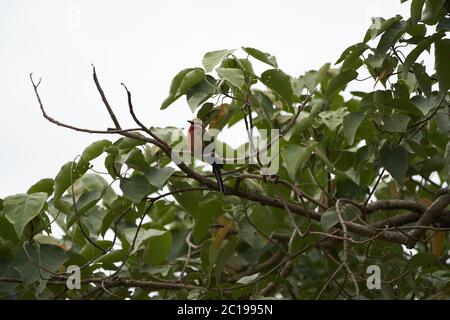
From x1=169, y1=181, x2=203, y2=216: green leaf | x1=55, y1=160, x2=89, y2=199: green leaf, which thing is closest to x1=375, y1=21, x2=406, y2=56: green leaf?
x1=169, y1=181, x2=203, y2=216: green leaf

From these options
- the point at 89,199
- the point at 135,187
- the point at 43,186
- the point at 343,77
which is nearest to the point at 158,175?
the point at 135,187

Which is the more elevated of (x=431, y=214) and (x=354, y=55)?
(x=354, y=55)

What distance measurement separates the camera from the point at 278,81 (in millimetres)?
1381

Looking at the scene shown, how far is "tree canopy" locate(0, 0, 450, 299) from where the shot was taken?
51.3 inches

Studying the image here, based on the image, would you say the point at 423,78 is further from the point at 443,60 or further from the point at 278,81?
the point at 278,81

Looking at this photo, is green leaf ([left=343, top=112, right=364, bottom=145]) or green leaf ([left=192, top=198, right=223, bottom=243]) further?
green leaf ([left=192, top=198, right=223, bottom=243])

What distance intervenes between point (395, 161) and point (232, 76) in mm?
371

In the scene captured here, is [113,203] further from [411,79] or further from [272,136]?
[411,79]

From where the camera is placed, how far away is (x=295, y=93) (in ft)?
5.65

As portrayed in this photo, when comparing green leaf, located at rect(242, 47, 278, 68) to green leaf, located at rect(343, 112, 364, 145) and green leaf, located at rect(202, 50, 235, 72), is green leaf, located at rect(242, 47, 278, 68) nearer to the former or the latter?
green leaf, located at rect(202, 50, 235, 72)

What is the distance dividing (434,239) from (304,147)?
0.43m

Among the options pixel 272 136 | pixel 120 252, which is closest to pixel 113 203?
pixel 120 252

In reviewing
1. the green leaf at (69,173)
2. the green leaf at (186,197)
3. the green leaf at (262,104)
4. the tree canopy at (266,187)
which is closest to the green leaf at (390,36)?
the tree canopy at (266,187)

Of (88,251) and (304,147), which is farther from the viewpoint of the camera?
(88,251)
